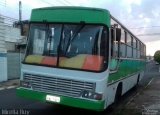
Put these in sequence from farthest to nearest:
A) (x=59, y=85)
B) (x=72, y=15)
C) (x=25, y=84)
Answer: (x=25, y=84) < (x=72, y=15) < (x=59, y=85)

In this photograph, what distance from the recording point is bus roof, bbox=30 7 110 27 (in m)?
10.2

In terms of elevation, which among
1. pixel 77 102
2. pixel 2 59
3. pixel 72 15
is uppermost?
pixel 72 15

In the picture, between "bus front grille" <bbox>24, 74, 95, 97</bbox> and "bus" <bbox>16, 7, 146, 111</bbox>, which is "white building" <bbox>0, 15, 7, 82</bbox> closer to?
"bus" <bbox>16, 7, 146, 111</bbox>

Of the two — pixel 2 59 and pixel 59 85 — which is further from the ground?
pixel 2 59

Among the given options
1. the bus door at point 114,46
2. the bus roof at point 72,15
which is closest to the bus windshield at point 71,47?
the bus roof at point 72,15

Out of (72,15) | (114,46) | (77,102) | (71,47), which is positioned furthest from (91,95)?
(72,15)

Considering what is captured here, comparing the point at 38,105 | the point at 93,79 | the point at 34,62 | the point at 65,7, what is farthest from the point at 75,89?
the point at 38,105

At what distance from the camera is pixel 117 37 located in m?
11.0

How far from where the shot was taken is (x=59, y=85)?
33.4 ft

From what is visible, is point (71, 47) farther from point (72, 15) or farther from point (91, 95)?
point (91, 95)

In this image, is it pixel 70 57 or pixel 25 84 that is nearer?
pixel 70 57

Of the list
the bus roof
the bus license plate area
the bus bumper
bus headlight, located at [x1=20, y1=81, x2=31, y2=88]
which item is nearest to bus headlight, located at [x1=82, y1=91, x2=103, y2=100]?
the bus bumper

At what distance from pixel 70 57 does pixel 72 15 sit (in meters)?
1.17

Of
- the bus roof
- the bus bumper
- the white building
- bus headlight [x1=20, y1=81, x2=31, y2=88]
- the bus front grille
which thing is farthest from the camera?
the white building
